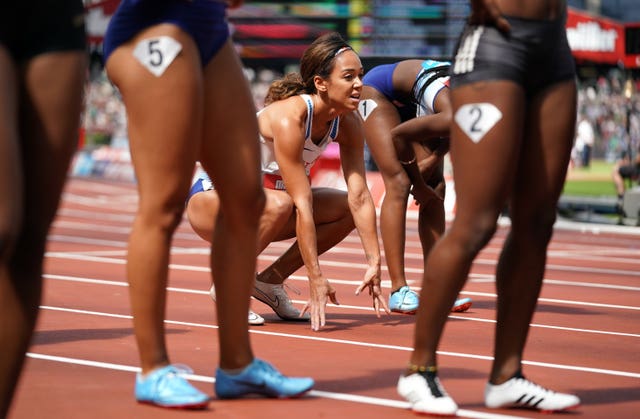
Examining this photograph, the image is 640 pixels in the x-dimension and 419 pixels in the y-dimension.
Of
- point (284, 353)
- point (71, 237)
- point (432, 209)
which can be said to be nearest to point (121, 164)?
point (71, 237)

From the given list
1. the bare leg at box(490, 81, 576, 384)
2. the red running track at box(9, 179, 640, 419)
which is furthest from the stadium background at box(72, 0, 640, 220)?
the bare leg at box(490, 81, 576, 384)

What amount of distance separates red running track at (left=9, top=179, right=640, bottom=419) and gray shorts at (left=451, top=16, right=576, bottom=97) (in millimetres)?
1280

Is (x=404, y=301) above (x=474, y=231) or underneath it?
underneath

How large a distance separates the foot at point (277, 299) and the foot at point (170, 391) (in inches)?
122

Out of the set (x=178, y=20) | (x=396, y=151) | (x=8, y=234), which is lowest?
(x=396, y=151)

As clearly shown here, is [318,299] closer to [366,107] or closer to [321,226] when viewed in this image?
[321,226]

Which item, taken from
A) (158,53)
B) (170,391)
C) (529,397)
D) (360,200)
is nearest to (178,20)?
(158,53)

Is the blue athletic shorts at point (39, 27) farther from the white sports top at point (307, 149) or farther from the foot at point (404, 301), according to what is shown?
the foot at point (404, 301)

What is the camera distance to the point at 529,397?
4.89 m

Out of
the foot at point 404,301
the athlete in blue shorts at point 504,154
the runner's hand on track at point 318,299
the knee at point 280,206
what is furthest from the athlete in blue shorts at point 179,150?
the foot at point 404,301

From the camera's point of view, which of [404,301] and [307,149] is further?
[404,301]

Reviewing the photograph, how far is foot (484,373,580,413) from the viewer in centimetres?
489

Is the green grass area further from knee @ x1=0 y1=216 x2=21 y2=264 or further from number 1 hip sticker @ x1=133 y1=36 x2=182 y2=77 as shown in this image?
knee @ x1=0 y1=216 x2=21 y2=264

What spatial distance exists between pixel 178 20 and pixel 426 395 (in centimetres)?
164
